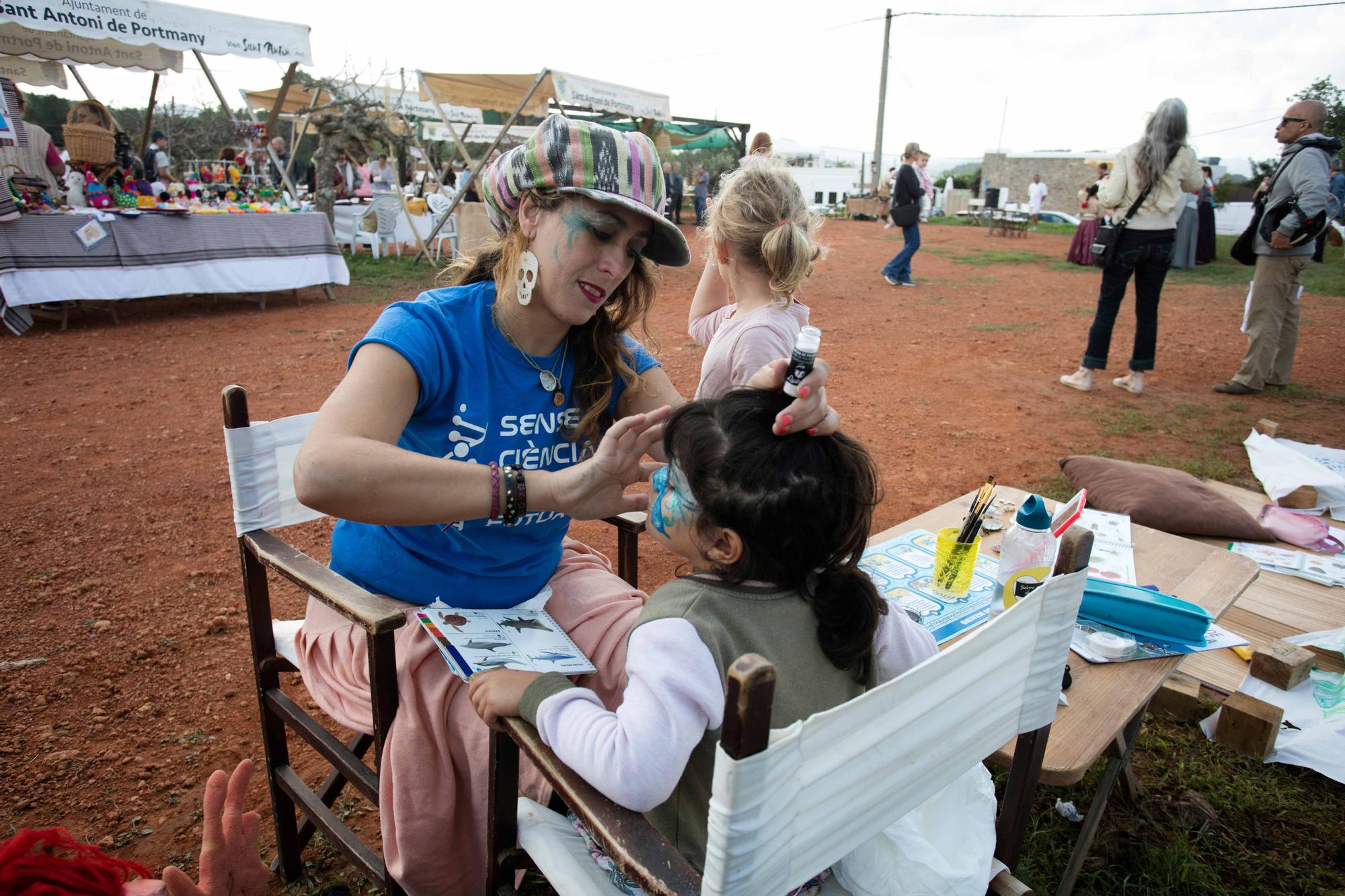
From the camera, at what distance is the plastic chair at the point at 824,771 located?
2.78ft

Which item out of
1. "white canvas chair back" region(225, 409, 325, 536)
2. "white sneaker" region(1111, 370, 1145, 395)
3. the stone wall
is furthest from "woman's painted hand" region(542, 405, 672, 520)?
the stone wall

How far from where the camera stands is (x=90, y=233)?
7.08m

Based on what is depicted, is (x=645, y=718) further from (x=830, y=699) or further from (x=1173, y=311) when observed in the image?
(x=1173, y=311)

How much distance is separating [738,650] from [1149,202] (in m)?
5.91

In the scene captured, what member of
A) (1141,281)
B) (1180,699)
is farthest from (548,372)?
(1141,281)

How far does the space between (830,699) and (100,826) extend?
217cm

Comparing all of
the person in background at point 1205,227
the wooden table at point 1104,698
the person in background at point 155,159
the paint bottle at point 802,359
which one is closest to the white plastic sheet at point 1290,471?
the wooden table at point 1104,698

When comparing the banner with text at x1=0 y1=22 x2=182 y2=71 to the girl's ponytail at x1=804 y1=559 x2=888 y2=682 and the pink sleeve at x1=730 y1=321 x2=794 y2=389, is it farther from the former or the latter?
the girl's ponytail at x1=804 y1=559 x2=888 y2=682

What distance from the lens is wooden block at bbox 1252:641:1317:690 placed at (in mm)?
2484

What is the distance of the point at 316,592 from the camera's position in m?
1.50

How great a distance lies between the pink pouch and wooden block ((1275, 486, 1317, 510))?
239mm

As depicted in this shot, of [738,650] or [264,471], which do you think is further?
[264,471]

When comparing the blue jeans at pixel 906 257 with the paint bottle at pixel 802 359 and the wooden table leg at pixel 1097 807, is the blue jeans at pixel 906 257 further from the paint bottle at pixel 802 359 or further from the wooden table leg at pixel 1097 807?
the paint bottle at pixel 802 359

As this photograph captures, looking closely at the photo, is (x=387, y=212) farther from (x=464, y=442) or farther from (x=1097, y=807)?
(x=1097, y=807)
